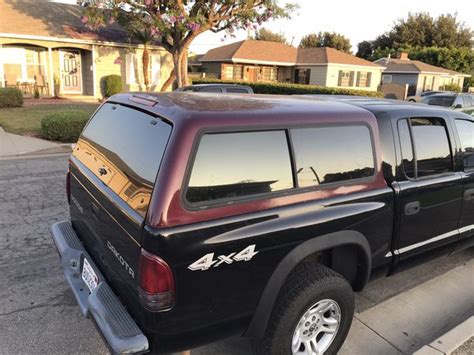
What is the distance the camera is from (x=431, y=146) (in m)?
3.37

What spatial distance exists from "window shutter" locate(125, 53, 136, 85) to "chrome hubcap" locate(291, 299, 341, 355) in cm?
2076

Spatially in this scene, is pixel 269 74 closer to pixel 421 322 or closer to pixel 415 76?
pixel 415 76

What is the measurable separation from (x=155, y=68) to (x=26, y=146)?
1405cm

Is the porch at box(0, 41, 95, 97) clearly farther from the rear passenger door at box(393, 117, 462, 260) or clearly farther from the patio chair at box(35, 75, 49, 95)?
the rear passenger door at box(393, 117, 462, 260)

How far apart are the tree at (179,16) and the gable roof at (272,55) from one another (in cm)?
1243

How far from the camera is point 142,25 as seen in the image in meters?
18.3

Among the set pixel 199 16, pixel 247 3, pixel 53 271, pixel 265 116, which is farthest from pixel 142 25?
pixel 265 116

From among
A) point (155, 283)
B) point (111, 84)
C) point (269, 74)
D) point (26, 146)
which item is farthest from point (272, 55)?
point (155, 283)

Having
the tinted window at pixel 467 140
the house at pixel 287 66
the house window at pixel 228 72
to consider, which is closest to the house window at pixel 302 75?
the house at pixel 287 66

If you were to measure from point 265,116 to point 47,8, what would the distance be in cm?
2356

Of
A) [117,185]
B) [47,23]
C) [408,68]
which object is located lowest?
[117,185]

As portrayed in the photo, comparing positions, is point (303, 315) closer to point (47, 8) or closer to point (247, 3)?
point (247, 3)

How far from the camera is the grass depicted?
11.2 m

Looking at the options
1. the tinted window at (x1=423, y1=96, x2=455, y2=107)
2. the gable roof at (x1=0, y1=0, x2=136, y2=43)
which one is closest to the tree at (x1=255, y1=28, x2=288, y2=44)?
the gable roof at (x1=0, y1=0, x2=136, y2=43)
